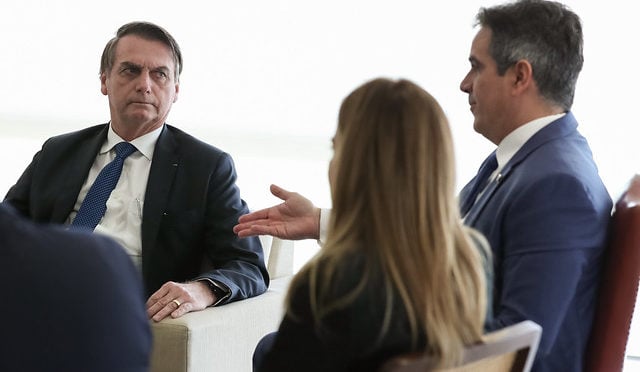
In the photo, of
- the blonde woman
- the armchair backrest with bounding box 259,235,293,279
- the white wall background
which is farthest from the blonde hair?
the white wall background

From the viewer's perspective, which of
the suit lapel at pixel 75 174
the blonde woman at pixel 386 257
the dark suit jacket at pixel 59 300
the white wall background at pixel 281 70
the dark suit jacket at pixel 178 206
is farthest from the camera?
the white wall background at pixel 281 70

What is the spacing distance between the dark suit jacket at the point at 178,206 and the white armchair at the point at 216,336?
0.07 metres

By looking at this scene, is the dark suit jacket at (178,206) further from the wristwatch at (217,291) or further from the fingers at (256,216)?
the fingers at (256,216)

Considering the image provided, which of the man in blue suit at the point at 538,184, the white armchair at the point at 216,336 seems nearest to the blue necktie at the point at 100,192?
the white armchair at the point at 216,336

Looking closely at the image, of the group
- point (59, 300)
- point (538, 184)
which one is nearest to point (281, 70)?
point (538, 184)

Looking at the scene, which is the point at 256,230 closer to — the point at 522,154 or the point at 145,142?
the point at 522,154

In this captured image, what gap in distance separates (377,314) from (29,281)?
1.73 feet

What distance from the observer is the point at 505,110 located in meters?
2.61

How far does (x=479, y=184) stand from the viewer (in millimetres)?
2734

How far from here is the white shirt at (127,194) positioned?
3236 millimetres

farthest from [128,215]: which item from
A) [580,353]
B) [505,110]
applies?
[580,353]

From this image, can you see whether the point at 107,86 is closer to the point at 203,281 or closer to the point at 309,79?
the point at 203,281

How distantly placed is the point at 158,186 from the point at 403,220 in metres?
1.65

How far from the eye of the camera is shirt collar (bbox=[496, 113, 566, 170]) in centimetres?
256
